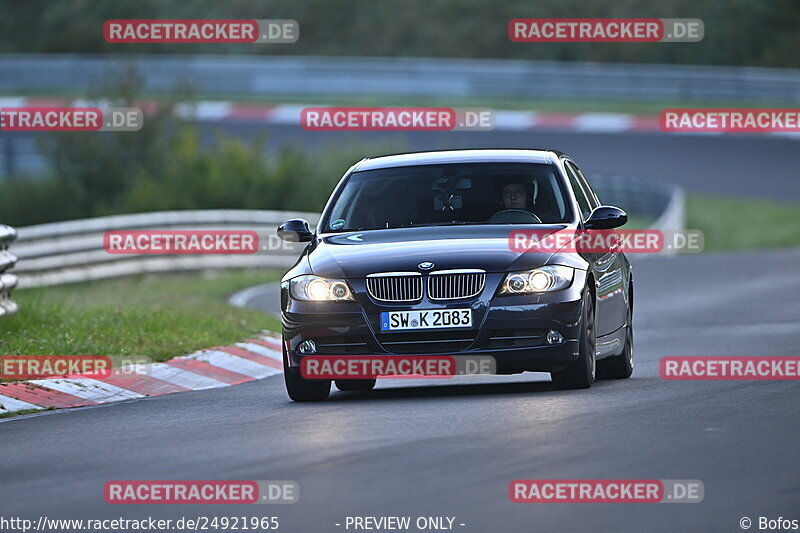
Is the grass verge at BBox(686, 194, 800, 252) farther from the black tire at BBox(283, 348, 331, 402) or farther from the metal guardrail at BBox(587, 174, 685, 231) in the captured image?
the black tire at BBox(283, 348, 331, 402)

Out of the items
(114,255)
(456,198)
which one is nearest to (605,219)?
(456,198)

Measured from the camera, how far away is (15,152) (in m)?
42.9

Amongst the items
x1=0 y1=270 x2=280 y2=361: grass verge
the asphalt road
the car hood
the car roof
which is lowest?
the asphalt road

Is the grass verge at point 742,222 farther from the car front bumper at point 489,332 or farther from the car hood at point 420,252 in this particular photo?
the car front bumper at point 489,332

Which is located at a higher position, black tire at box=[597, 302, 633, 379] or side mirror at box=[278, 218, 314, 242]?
side mirror at box=[278, 218, 314, 242]

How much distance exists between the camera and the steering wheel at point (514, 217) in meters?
12.0

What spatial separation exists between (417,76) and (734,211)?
12.6m

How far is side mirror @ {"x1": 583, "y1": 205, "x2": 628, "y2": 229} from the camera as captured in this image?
476 inches

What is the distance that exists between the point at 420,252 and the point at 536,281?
0.75m

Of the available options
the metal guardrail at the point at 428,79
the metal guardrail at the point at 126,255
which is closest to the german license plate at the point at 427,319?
the metal guardrail at the point at 126,255

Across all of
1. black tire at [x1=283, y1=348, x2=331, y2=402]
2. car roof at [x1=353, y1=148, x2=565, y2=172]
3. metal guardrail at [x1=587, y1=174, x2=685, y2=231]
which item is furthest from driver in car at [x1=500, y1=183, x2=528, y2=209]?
metal guardrail at [x1=587, y1=174, x2=685, y2=231]

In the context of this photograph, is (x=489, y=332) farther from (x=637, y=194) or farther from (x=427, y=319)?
(x=637, y=194)

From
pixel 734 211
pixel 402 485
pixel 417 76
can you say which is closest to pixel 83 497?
pixel 402 485

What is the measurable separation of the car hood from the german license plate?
0.88ft
